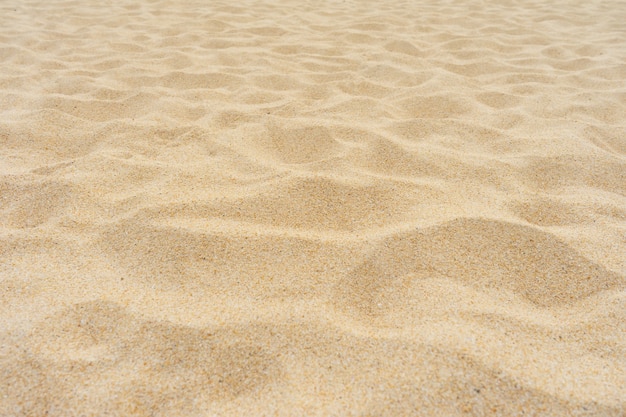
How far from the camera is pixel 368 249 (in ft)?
3.69

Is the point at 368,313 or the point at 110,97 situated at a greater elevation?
the point at 110,97

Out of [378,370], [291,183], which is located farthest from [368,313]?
[291,183]

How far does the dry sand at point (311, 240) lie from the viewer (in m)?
0.83

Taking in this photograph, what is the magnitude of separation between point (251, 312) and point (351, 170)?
672mm

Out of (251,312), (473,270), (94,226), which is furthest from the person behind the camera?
(94,226)

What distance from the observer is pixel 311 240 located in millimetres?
1153

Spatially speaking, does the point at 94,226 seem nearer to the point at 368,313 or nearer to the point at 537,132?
the point at 368,313

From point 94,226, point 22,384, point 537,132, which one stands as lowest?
point 22,384

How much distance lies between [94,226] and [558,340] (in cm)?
119

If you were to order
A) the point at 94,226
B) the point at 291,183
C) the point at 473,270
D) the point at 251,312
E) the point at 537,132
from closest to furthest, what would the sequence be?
the point at 251,312
the point at 473,270
the point at 94,226
the point at 291,183
the point at 537,132

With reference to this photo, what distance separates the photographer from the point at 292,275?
1.06 metres

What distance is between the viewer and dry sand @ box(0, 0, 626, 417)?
826 millimetres

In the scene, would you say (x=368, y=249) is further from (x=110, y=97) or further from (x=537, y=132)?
(x=110, y=97)

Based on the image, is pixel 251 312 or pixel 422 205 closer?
pixel 251 312
